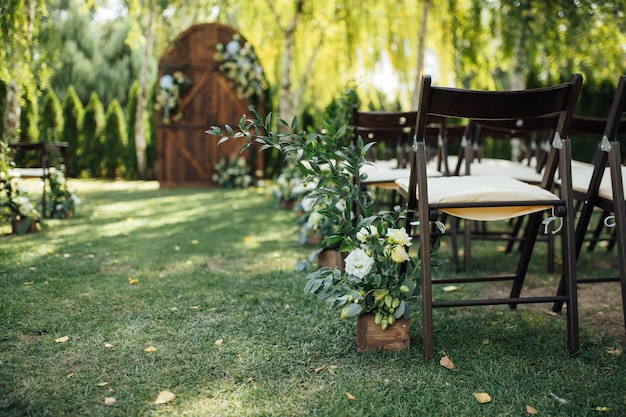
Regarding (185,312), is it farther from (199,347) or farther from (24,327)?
(24,327)

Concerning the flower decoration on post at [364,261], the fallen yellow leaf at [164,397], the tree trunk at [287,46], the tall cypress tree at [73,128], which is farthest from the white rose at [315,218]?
the tall cypress tree at [73,128]

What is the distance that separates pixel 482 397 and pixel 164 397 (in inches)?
39.3

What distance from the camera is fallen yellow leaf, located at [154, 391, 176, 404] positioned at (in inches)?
66.2

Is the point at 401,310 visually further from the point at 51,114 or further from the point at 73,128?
the point at 51,114

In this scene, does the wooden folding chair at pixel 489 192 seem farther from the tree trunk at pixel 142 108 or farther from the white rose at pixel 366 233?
the tree trunk at pixel 142 108

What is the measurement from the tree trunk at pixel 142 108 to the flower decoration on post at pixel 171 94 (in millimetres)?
1039

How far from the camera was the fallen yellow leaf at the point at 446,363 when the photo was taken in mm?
1966

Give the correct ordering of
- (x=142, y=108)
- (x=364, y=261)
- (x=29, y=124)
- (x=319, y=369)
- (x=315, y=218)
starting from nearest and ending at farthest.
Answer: (x=319, y=369) < (x=364, y=261) < (x=315, y=218) < (x=142, y=108) < (x=29, y=124)

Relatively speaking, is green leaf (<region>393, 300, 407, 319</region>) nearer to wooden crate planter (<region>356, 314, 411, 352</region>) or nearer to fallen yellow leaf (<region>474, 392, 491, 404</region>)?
wooden crate planter (<region>356, 314, 411, 352</region>)

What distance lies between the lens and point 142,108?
33.4 ft

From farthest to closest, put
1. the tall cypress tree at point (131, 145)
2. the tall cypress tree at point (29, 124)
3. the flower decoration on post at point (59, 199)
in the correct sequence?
the tall cypress tree at point (131, 145) < the tall cypress tree at point (29, 124) < the flower decoration on post at point (59, 199)

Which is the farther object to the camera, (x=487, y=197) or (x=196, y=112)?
(x=196, y=112)

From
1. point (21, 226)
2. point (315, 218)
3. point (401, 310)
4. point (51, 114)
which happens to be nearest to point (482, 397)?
point (401, 310)

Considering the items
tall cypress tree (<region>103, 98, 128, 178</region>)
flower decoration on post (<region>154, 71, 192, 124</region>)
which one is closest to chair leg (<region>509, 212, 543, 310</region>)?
flower decoration on post (<region>154, 71, 192, 124</region>)
